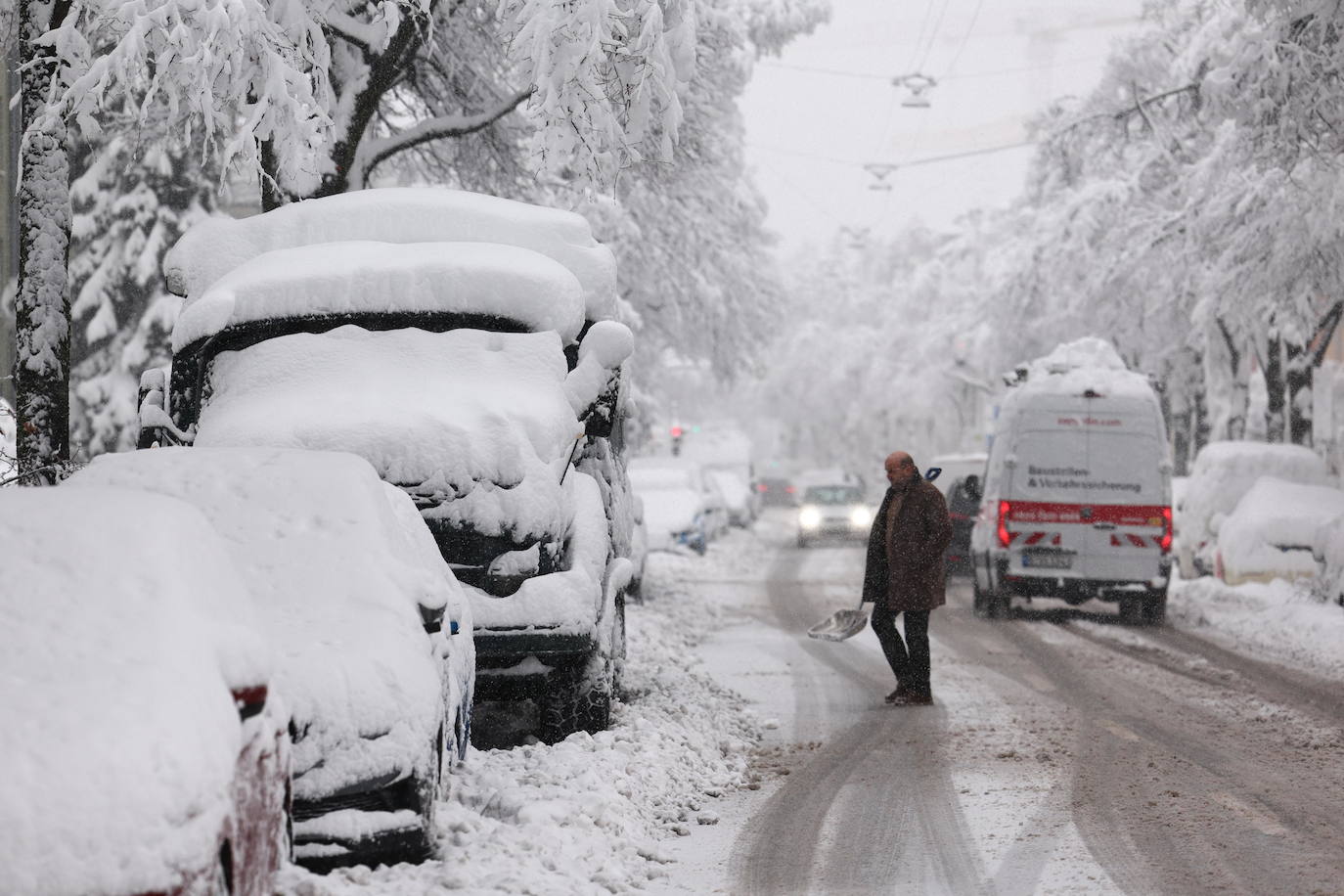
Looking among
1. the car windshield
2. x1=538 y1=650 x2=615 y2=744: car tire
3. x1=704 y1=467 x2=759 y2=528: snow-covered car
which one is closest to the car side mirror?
x1=538 y1=650 x2=615 y2=744: car tire

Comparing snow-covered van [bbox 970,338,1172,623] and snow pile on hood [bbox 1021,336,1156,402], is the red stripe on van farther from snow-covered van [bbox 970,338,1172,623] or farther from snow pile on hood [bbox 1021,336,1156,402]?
snow pile on hood [bbox 1021,336,1156,402]

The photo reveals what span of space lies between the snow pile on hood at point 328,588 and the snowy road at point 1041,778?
1.59 metres

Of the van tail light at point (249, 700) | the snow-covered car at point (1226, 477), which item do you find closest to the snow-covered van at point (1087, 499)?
the snow-covered car at point (1226, 477)

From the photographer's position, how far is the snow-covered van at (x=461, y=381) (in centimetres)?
839

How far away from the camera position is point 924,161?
36.8 metres

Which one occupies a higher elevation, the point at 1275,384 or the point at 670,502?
the point at 1275,384

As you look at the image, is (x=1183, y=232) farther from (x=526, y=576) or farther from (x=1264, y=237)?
(x=526, y=576)

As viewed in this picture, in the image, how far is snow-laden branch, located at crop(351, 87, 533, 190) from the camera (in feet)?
46.0

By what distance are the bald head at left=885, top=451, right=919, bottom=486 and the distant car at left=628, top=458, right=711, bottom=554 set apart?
16.4 m

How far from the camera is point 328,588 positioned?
5684 millimetres

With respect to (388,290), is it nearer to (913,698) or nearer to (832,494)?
(913,698)

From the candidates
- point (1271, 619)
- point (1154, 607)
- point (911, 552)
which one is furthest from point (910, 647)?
point (1154, 607)

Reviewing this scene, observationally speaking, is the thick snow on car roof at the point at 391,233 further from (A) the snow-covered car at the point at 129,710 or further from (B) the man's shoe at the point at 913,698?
(A) the snow-covered car at the point at 129,710

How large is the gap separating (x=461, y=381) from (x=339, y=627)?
141 inches
